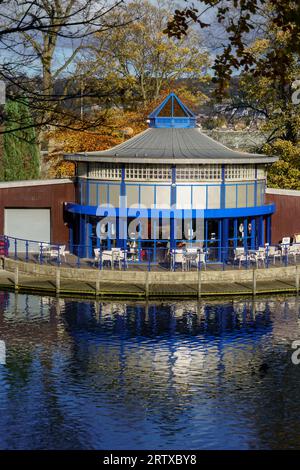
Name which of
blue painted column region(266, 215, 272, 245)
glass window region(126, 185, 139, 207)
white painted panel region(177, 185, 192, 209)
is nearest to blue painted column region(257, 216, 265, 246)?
blue painted column region(266, 215, 272, 245)

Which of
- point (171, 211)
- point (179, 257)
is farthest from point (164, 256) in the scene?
point (171, 211)

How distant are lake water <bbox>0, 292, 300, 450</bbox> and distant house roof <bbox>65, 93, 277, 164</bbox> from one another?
860cm

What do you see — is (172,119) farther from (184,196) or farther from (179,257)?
(179,257)

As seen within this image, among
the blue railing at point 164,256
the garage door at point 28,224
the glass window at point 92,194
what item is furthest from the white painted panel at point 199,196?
the garage door at point 28,224

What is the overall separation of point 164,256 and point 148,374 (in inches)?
723

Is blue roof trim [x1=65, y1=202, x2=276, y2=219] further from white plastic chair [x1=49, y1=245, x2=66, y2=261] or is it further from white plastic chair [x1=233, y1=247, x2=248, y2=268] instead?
white plastic chair [x1=49, y1=245, x2=66, y2=261]

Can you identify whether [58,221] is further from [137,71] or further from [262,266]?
[137,71]

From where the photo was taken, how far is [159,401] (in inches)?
1159

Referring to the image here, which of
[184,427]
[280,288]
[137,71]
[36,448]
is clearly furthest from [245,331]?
[137,71]

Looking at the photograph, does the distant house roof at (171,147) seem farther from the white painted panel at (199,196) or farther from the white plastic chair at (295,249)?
the white plastic chair at (295,249)

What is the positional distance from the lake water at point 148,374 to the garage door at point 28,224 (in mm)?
9161

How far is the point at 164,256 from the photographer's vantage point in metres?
50.6
